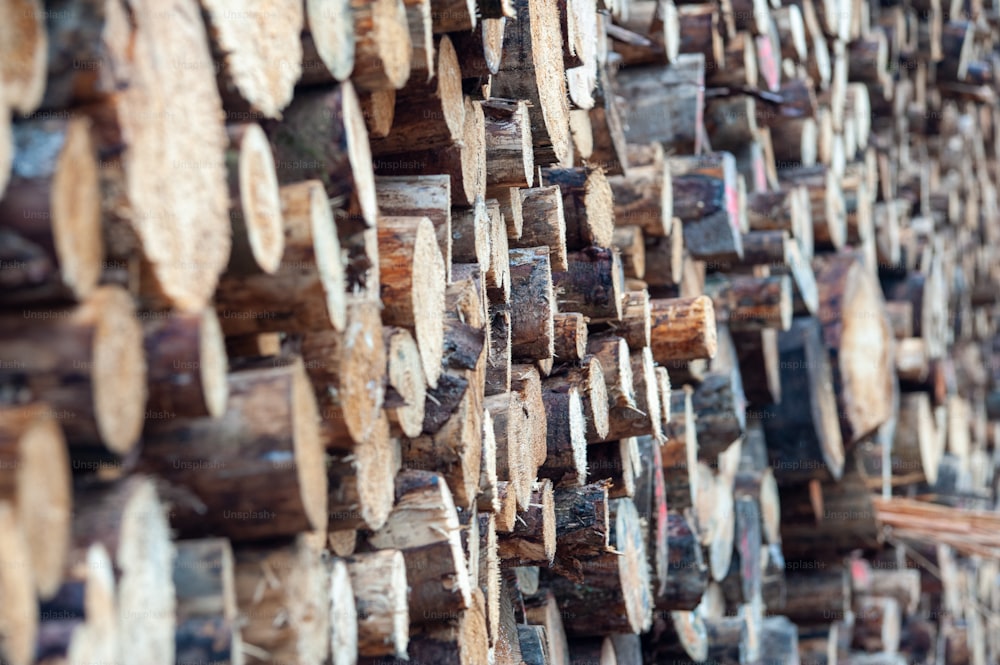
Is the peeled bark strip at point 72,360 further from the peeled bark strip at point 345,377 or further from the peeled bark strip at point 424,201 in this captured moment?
the peeled bark strip at point 424,201

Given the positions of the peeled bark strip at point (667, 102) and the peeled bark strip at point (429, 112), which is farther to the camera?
the peeled bark strip at point (667, 102)

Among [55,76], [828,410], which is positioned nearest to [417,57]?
[55,76]

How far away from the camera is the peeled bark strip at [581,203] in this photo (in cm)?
273

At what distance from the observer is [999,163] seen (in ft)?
28.5

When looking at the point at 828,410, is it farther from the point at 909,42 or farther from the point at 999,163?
the point at 999,163

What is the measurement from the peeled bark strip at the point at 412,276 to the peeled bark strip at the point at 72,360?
2.33 feet

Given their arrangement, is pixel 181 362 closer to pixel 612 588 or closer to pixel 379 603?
pixel 379 603

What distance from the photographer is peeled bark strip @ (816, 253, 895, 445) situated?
14.4ft

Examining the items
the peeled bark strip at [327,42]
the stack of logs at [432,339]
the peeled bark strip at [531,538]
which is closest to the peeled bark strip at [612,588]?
the stack of logs at [432,339]

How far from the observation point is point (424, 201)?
2018mm

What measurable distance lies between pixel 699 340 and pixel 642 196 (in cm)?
41

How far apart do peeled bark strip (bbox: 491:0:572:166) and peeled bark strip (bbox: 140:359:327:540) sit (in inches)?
45.8

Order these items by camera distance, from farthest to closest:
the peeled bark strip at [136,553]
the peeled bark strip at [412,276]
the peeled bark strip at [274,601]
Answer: the peeled bark strip at [412,276], the peeled bark strip at [274,601], the peeled bark strip at [136,553]

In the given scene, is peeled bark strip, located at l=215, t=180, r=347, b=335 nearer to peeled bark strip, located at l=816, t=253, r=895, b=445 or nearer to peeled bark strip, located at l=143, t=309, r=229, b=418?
peeled bark strip, located at l=143, t=309, r=229, b=418
